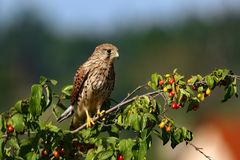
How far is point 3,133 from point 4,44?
8880 cm

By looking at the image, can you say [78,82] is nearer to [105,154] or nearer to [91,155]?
[91,155]

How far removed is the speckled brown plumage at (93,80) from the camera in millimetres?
9508

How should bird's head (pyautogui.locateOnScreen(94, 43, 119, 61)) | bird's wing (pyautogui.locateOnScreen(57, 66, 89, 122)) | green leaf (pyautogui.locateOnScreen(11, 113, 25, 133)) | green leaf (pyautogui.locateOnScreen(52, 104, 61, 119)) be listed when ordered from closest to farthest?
green leaf (pyautogui.locateOnScreen(11, 113, 25, 133))
green leaf (pyautogui.locateOnScreen(52, 104, 61, 119))
bird's wing (pyautogui.locateOnScreen(57, 66, 89, 122))
bird's head (pyautogui.locateOnScreen(94, 43, 119, 61))

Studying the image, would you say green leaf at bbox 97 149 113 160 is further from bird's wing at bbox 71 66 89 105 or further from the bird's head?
the bird's head

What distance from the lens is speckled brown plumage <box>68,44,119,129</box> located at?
9.51m

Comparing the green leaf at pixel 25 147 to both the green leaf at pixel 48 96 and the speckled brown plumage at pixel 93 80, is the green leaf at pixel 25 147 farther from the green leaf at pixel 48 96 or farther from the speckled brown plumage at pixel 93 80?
the speckled brown plumage at pixel 93 80

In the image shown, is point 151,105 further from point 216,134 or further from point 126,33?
point 126,33

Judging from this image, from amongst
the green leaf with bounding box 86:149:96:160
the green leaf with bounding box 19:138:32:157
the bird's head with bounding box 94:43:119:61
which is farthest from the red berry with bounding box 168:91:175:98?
the bird's head with bounding box 94:43:119:61

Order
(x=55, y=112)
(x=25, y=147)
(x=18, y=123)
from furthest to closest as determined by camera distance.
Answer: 1. (x=55, y=112)
2. (x=25, y=147)
3. (x=18, y=123)

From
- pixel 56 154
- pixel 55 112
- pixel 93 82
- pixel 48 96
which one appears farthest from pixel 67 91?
pixel 93 82

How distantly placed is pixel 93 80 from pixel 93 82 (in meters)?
0.02

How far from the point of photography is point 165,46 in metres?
83.3

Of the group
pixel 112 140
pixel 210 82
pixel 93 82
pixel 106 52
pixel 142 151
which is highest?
pixel 106 52

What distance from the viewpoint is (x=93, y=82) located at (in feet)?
31.7
